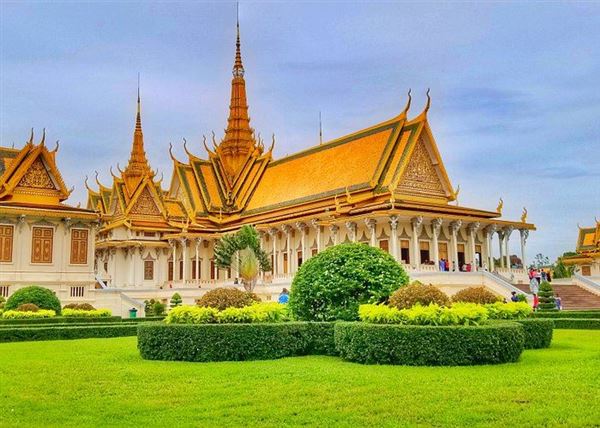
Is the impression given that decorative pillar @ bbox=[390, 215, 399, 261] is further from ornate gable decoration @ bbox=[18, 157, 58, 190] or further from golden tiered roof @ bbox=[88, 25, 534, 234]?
ornate gable decoration @ bbox=[18, 157, 58, 190]

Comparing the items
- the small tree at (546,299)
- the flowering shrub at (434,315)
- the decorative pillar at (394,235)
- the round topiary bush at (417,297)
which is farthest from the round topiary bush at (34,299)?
the small tree at (546,299)

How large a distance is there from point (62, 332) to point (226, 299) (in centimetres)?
765

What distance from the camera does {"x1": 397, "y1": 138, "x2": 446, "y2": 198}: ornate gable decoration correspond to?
118 feet

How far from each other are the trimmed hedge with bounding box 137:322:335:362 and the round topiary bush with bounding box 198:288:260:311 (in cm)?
79

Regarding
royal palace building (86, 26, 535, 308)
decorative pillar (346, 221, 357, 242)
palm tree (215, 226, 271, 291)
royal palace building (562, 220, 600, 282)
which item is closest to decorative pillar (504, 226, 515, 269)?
royal palace building (86, 26, 535, 308)

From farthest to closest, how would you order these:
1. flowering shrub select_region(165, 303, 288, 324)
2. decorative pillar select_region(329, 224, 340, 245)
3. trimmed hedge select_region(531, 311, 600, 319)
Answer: decorative pillar select_region(329, 224, 340, 245) → trimmed hedge select_region(531, 311, 600, 319) → flowering shrub select_region(165, 303, 288, 324)

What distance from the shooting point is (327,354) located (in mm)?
11938

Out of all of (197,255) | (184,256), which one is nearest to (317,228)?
(197,255)

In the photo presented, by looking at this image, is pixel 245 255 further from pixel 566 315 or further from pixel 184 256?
pixel 566 315

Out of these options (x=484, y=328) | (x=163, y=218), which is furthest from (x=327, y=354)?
(x=163, y=218)

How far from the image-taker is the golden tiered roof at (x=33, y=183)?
111 ft

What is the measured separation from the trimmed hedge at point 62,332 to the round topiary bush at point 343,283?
773 cm

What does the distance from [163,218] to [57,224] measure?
11856mm

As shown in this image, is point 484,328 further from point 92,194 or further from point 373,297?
point 92,194
